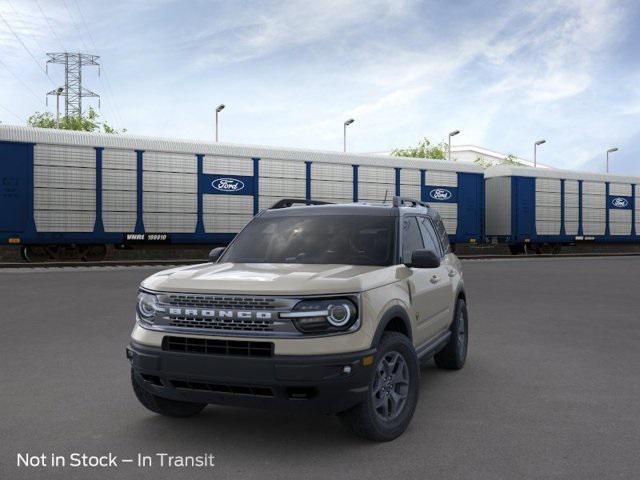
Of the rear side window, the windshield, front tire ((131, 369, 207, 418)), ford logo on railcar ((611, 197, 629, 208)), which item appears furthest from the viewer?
ford logo on railcar ((611, 197, 629, 208))

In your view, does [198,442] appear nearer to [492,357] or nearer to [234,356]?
[234,356]

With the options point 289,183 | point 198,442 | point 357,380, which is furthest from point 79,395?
point 289,183

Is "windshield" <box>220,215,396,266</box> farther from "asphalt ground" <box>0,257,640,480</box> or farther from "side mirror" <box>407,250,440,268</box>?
"asphalt ground" <box>0,257,640,480</box>

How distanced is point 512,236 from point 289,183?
39.6ft

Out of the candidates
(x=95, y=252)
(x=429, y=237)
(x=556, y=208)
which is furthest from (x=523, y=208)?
(x=429, y=237)

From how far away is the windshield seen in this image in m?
5.26

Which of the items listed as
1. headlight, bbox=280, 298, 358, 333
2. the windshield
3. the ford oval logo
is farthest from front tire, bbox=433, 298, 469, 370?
the ford oval logo

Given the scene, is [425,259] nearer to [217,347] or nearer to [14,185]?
[217,347]

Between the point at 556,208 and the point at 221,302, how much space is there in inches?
1234

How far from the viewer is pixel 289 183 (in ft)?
85.7

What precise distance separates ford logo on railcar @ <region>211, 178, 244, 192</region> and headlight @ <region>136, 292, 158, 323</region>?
20.3 m

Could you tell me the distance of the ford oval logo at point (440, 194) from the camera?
29422mm

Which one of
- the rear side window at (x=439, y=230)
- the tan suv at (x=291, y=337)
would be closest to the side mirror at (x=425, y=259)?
the tan suv at (x=291, y=337)

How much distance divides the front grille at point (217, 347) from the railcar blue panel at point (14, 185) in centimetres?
1914
